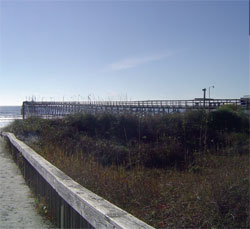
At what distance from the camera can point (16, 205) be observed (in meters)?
5.63

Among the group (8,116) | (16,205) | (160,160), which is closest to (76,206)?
(16,205)

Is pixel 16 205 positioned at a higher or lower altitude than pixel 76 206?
lower

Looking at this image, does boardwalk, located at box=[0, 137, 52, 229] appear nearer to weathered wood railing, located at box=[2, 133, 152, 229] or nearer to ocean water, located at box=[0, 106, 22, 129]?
weathered wood railing, located at box=[2, 133, 152, 229]

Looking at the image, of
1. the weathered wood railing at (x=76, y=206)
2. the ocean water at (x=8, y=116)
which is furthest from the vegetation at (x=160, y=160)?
the ocean water at (x=8, y=116)

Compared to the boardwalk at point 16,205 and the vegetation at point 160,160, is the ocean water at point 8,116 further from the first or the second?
the boardwalk at point 16,205

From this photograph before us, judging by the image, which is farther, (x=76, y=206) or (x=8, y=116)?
(x=8, y=116)

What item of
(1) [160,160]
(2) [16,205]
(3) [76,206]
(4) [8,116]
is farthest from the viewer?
(4) [8,116]

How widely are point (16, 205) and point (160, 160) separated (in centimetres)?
882

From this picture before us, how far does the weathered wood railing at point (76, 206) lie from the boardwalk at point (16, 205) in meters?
0.26

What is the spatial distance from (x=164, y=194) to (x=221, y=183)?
1.03 metres

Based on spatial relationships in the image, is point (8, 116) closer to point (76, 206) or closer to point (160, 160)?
point (160, 160)

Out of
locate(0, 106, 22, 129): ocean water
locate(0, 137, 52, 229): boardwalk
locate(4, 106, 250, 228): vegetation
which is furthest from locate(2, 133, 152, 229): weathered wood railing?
locate(0, 106, 22, 129): ocean water

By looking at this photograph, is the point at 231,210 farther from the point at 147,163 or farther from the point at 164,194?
the point at 147,163

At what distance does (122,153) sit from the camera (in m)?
14.3
